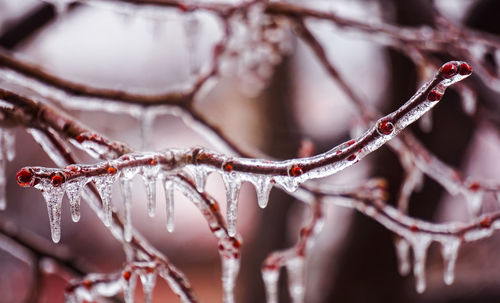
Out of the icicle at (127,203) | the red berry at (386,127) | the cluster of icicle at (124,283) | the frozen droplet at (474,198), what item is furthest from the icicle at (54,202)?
the frozen droplet at (474,198)

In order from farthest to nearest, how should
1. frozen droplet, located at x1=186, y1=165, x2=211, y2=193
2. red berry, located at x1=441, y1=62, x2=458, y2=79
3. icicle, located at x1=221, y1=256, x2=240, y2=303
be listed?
icicle, located at x1=221, y1=256, x2=240, y2=303 < frozen droplet, located at x1=186, y1=165, x2=211, y2=193 < red berry, located at x1=441, y1=62, x2=458, y2=79

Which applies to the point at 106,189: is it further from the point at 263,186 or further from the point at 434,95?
the point at 434,95

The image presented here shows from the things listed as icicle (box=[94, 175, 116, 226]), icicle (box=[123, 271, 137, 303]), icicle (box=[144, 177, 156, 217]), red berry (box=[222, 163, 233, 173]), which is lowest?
icicle (box=[123, 271, 137, 303])

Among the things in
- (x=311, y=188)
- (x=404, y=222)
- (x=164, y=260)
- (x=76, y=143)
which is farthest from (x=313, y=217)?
(x=76, y=143)

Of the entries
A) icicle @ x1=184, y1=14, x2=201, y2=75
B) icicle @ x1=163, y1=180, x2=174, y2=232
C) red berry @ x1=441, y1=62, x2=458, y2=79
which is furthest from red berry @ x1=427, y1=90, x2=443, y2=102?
icicle @ x1=184, y1=14, x2=201, y2=75

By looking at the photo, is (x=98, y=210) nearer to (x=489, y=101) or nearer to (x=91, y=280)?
(x=91, y=280)

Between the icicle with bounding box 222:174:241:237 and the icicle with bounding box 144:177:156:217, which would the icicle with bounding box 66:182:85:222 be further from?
the icicle with bounding box 222:174:241:237
